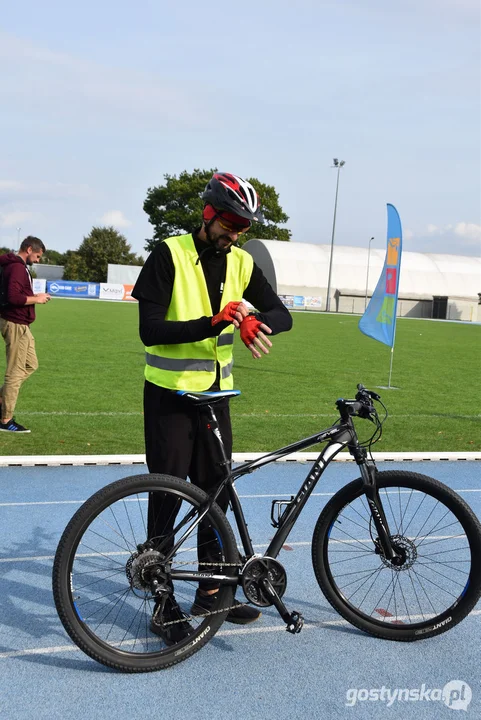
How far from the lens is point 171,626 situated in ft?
11.2

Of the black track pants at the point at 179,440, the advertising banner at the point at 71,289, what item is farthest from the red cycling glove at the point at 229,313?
the advertising banner at the point at 71,289

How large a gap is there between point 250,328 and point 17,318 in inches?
215

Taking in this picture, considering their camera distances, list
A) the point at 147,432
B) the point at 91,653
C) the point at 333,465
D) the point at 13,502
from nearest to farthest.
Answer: the point at 91,653
the point at 147,432
the point at 13,502
the point at 333,465

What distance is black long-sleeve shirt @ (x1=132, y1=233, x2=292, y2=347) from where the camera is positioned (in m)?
3.23

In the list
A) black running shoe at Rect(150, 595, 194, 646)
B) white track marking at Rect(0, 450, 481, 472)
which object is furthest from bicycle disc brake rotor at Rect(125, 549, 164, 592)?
white track marking at Rect(0, 450, 481, 472)

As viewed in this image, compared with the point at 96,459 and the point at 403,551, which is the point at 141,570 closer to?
the point at 403,551

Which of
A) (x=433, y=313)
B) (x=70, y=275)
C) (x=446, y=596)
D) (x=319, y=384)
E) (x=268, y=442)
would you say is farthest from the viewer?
(x=70, y=275)

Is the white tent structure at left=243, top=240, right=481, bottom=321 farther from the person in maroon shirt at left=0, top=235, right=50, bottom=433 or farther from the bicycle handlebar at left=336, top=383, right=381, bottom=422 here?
the bicycle handlebar at left=336, top=383, right=381, bottom=422

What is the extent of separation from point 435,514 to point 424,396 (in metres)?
10.0

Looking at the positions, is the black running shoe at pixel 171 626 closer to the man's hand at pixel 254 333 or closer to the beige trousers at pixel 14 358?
the man's hand at pixel 254 333

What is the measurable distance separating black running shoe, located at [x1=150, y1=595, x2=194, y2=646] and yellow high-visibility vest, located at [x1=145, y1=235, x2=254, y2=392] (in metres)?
1.00

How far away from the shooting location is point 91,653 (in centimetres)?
312

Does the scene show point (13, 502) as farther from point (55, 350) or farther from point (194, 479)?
point (55, 350)

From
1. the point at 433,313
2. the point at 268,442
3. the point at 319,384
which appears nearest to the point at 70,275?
the point at 433,313
